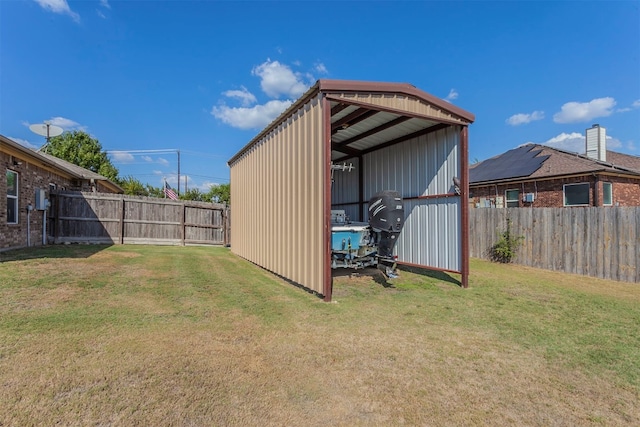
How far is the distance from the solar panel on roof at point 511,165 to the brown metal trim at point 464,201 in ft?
31.7

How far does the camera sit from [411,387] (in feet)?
8.49

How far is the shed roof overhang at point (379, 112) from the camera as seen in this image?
207 inches

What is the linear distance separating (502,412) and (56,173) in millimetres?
14715

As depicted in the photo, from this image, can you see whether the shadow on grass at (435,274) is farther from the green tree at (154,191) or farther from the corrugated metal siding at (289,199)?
the green tree at (154,191)

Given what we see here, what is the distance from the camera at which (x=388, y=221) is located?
6523mm

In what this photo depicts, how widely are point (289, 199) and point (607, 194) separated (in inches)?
518

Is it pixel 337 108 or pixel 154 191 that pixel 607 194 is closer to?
pixel 337 108

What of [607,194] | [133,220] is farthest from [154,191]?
[607,194]

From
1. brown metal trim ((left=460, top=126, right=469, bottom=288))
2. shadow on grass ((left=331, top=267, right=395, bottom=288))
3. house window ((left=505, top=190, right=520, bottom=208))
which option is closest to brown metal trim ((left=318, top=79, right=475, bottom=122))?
brown metal trim ((left=460, top=126, right=469, bottom=288))

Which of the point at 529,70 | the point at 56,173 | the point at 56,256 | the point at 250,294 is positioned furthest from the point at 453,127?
the point at 56,173

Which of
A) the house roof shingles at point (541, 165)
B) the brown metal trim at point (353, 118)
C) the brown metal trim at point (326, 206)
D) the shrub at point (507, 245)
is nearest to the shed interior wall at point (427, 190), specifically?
the brown metal trim at point (353, 118)

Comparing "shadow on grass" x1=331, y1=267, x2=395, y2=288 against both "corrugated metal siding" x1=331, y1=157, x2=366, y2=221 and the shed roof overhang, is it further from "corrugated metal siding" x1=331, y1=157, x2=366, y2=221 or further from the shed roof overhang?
the shed roof overhang

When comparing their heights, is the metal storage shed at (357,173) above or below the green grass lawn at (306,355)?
above

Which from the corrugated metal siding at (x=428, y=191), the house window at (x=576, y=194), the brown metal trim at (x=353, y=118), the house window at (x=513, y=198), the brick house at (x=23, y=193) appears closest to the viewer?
the brown metal trim at (x=353, y=118)
